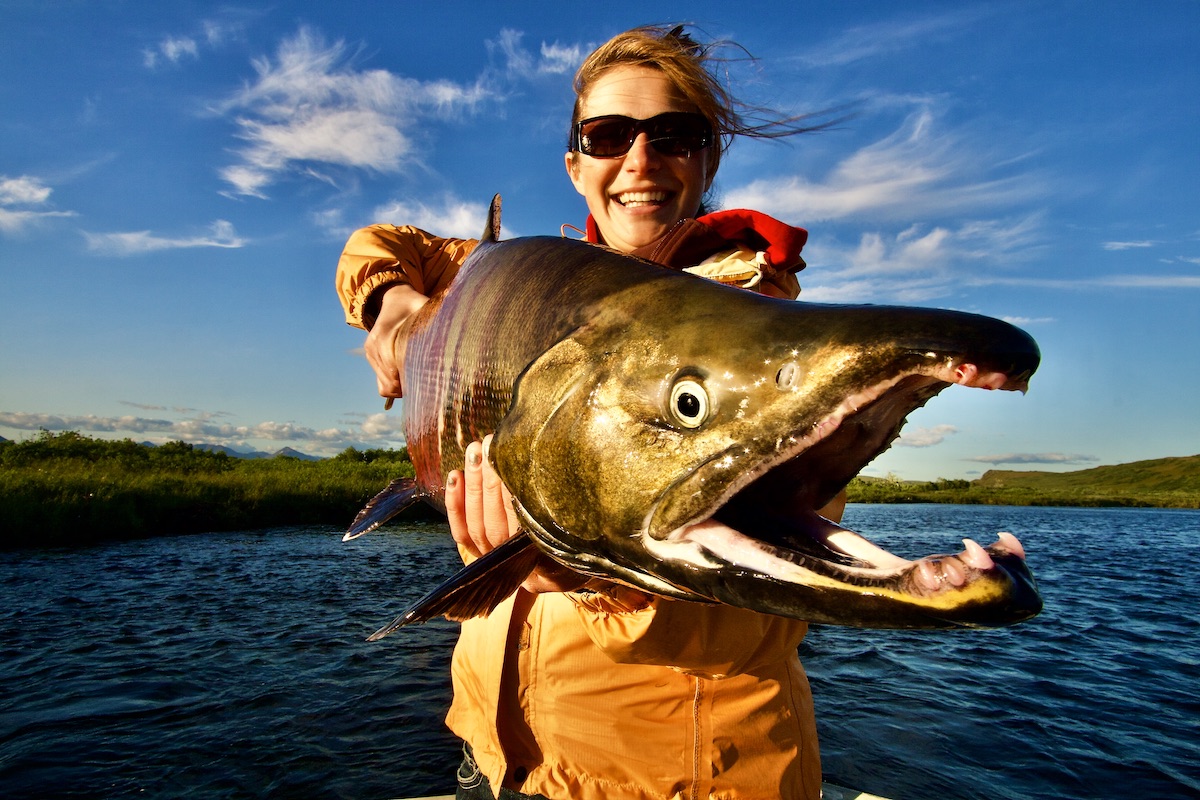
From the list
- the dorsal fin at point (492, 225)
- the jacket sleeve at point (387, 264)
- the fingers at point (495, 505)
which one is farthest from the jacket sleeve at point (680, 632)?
the jacket sleeve at point (387, 264)

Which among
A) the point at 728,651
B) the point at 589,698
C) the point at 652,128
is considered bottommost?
the point at 589,698

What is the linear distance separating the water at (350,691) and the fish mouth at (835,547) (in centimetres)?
950

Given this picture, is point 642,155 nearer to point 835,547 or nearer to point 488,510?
point 488,510

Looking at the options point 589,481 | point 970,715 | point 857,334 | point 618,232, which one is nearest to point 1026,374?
point 857,334

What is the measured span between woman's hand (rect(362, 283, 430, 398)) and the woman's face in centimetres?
106

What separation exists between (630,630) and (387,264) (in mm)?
2090

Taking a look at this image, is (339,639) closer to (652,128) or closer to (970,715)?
(970,715)

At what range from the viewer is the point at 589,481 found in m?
1.63

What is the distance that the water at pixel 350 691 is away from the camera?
9.75 m

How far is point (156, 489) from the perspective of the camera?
27719 mm

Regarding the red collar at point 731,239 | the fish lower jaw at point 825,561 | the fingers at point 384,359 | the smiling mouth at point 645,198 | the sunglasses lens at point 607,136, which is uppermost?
the sunglasses lens at point 607,136

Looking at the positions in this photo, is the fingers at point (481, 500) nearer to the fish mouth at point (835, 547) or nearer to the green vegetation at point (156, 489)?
the fish mouth at point (835, 547)

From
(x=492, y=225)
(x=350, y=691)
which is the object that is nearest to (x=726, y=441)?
(x=492, y=225)

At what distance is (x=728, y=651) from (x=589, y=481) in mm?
1145
